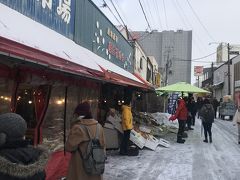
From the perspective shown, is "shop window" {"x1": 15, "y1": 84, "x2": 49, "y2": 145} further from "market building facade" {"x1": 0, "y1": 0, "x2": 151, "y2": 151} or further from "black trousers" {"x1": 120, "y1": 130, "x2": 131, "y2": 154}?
"black trousers" {"x1": 120, "y1": 130, "x2": 131, "y2": 154}

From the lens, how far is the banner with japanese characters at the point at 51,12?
811cm

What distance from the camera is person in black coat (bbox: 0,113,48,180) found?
3.13 meters

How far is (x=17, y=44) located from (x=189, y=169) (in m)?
6.62

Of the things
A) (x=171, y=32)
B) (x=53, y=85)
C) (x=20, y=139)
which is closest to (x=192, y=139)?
(x=53, y=85)

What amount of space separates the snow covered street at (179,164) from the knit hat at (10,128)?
→ 6223mm

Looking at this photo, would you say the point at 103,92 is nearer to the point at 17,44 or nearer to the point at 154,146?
the point at 154,146

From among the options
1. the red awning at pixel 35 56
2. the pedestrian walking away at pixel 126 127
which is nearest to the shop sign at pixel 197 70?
the pedestrian walking away at pixel 126 127

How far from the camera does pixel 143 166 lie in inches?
429

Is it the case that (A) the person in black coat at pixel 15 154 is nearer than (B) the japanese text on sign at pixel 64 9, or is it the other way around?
(A) the person in black coat at pixel 15 154

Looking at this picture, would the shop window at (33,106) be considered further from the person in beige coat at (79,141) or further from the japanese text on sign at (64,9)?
the person in beige coat at (79,141)

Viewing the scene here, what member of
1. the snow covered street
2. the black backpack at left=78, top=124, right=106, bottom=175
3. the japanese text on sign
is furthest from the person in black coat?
the japanese text on sign

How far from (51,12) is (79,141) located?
15.1 feet

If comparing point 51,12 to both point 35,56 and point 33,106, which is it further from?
point 35,56

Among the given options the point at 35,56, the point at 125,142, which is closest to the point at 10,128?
the point at 35,56
